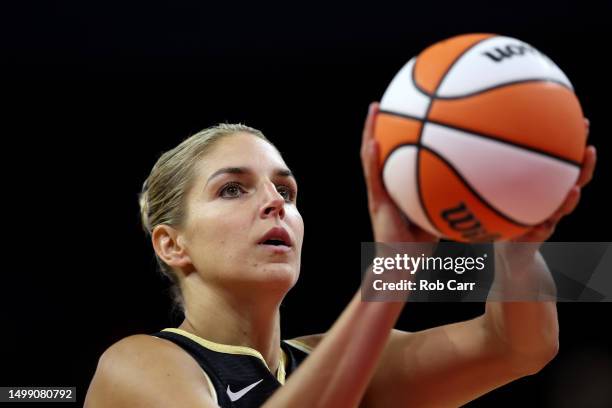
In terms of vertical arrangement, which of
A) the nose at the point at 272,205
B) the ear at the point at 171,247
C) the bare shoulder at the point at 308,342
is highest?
the nose at the point at 272,205

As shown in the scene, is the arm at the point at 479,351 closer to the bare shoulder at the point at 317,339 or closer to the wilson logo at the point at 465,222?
the bare shoulder at the point at 317,339

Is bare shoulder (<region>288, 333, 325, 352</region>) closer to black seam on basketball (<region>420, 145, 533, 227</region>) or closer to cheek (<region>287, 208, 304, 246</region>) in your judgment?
cheek (<region>287, 208, 304, 246</region>)

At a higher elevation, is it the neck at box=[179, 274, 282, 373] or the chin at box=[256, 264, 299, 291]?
the chin at box=[256, 264, 299, 291]

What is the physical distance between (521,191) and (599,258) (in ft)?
11.3

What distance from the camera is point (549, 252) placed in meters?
5.57

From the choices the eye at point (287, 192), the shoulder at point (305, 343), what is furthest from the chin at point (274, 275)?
the shoulder at point (305, 343)

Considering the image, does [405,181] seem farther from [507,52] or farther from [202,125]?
[202,125]

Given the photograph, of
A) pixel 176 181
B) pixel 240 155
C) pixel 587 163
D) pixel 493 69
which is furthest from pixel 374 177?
pixel 176 181

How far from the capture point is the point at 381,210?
2170 mm

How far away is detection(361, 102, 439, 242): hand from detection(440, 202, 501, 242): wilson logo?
128 mm

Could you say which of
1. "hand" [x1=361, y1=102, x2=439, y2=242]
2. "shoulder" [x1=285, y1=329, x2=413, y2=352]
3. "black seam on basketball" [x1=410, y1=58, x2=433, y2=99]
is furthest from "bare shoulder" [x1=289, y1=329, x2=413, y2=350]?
"black seam on basketball" [x1=410, y1=58, x2=433, y2=99]

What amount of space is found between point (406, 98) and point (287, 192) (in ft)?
3.73

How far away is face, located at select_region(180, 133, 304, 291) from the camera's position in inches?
112

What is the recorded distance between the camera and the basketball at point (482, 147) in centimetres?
204
